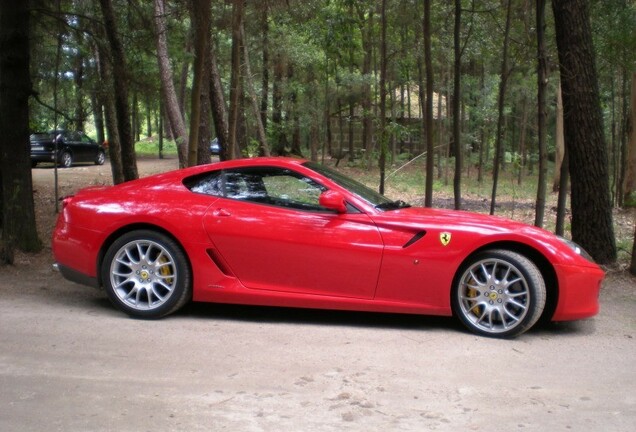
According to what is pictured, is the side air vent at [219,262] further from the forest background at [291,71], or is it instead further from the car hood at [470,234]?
the forest background at [291,71]

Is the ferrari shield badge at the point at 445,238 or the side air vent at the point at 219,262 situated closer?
the ferrari shield badge at the point at 445,238

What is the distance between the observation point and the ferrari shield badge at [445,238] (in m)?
5.65

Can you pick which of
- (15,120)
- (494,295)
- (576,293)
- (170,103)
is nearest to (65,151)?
(170,103)

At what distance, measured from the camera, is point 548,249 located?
18.4ft

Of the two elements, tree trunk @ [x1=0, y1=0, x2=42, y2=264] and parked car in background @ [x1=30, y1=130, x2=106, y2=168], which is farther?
parked car in background @ [x1=30, y1=130, x2=106, y2=168]

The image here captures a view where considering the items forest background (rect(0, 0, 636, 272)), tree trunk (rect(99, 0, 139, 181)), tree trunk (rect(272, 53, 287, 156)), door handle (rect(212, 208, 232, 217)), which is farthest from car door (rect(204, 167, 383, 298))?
tree trunk (rect(272, 53, 287, 156))

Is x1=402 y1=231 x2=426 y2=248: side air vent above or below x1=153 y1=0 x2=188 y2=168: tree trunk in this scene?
below

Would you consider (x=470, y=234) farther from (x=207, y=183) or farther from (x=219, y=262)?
(x=207, y=183)

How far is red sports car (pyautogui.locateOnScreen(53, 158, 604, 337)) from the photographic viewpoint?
18.4ft

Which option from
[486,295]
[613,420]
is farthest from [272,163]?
[613,420]

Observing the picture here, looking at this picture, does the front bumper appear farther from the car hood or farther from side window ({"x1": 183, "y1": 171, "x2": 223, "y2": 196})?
side window ({"x1": 183, "y1": 171, "x2": 223, "y2": 196})

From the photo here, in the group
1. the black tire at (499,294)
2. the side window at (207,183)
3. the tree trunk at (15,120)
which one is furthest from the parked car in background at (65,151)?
the black tire at (499,294)

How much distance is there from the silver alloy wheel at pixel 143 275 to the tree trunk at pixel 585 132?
4.94m

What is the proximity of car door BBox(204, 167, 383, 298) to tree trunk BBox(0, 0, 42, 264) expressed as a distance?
356 cm
